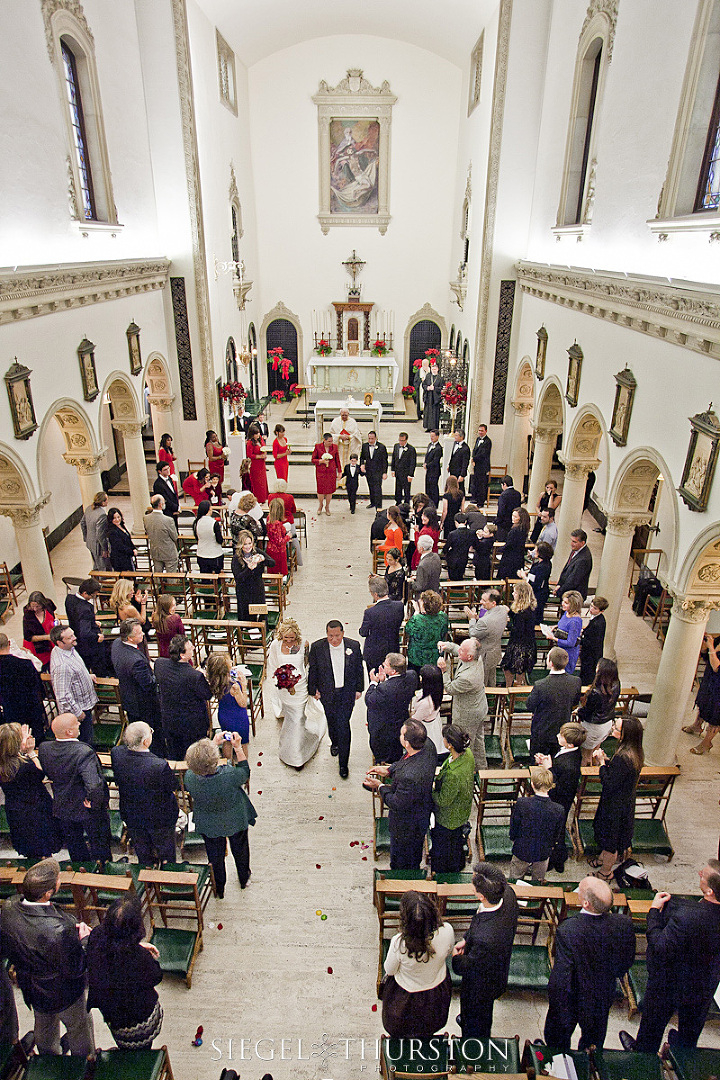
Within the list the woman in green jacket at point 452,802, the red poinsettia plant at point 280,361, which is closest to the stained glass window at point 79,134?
the red poinsettia plant at point 280,361

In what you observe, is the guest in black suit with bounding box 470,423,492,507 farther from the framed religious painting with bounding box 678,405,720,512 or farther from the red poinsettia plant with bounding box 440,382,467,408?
the framed religious painting with bounding box 678,405,720,512

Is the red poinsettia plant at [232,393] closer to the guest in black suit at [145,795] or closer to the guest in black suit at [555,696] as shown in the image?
the guest in black suit at [555,696]

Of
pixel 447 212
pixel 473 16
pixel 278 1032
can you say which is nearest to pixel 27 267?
pixel 278 1032

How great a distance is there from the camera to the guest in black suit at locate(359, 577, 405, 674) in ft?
22.6

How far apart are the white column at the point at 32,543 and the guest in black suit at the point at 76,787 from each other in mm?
A: 4436

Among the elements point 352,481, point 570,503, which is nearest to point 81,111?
point 352,481

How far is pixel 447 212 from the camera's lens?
21.4 meters

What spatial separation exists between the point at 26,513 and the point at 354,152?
17.2m

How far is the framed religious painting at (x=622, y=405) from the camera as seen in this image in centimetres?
833

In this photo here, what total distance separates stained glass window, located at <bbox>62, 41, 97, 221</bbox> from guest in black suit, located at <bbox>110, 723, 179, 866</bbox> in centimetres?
899

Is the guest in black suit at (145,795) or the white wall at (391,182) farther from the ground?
the white wall at (391,182)

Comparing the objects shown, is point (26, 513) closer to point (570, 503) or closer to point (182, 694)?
point (182, 694)

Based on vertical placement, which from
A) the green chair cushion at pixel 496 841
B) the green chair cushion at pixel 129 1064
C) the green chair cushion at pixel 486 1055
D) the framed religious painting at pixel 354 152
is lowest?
the green chair cushion at pixel 496 841

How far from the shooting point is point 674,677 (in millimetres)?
7309
